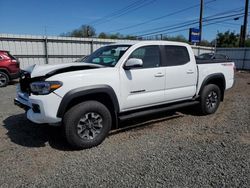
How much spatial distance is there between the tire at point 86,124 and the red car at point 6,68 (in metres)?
7.98

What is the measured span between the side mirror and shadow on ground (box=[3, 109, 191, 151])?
1.42 metres

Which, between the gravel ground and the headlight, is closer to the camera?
the gravel ground

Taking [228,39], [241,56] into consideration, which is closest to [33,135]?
[241,56]

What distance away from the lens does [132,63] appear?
154 inches

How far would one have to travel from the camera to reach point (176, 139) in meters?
4.25

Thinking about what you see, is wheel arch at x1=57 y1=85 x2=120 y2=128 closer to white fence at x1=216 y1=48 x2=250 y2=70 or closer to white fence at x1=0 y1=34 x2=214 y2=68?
white fence at x1=0 y1=34 x2=214 y2=68

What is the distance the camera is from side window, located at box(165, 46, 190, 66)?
4832mm

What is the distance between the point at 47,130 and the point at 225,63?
15.6 ft

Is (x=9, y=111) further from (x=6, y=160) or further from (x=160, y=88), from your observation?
(x=160, y=88)

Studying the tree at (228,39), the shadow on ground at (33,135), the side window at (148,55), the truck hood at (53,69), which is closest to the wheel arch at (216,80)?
the side window at (148,55)

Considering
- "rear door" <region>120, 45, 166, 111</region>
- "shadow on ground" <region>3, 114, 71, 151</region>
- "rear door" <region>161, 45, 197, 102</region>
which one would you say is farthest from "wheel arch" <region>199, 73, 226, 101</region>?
"shadow on ground" <region>3, 114, 71, 151</region>

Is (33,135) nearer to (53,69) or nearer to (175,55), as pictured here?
(53,69)

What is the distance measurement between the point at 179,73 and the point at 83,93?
231 centimetres

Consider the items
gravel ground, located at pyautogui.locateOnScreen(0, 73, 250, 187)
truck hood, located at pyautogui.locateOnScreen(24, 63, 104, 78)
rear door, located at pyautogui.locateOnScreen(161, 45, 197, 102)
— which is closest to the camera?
gravel ground, located at pyautogui.locateOnScreen(0, 73, 250, 187)
